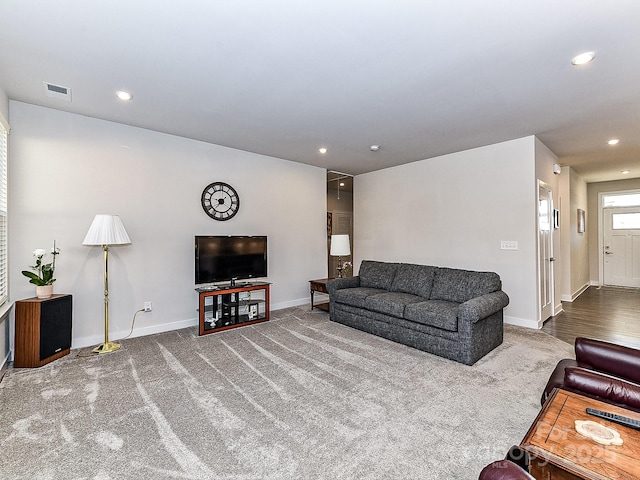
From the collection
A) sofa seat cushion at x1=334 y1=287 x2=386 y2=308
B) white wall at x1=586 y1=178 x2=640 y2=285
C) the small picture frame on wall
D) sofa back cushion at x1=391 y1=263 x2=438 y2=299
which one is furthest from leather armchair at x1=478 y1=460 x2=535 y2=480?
white wall at x1=586 y1=178 x2=640 y2=285

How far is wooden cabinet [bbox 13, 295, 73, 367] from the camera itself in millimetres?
2967

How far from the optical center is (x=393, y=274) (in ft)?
15.3

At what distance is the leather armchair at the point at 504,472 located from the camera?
0.81 m

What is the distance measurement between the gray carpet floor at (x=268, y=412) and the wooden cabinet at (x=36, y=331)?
0.13m

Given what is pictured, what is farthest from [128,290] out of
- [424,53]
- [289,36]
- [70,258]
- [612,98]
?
[612,98]

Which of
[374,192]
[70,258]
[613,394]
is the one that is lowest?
[613,394]

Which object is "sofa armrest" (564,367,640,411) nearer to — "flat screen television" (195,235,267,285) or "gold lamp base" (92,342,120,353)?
"flat screen television" (195,235,267,285)

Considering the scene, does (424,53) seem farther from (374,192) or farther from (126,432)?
(374,192)

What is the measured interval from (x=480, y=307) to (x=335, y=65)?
2.66 metres

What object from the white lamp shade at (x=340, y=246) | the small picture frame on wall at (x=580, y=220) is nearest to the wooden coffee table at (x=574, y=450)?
the white lamp shade at (x=340, y=246)

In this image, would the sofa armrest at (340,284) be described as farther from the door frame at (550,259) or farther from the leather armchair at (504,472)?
the leather armchair at (504,472)

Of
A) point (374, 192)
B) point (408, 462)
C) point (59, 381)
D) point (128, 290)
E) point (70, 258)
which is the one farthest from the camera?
point (374, 192)

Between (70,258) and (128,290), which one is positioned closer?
(70,258)

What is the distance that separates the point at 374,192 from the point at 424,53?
4.09 m
